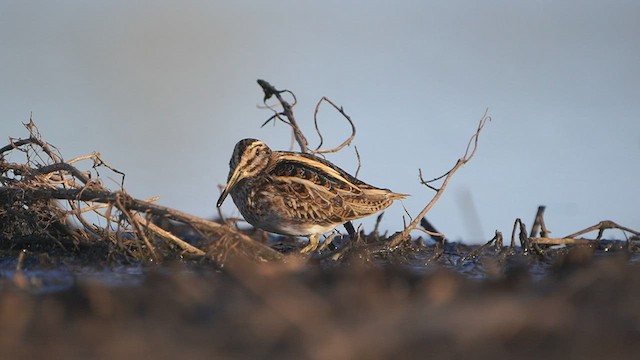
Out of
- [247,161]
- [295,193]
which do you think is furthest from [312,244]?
[247,161]

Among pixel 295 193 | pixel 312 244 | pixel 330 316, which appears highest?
pixel 295 193

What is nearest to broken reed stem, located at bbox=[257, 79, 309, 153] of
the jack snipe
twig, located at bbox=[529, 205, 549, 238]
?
the jack snipe

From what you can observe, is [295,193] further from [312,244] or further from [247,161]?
[247,161]

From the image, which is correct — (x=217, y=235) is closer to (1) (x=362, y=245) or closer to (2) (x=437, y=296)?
(1) (x=362, y=245)

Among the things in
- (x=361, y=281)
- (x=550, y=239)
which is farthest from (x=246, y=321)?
(x=550, y=239)

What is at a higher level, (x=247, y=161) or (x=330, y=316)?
(x=247, y=161)

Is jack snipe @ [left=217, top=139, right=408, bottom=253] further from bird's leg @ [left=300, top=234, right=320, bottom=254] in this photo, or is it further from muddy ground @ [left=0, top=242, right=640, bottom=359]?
muddy ground @ [left=0, top=242, right=640, bottom=359]
